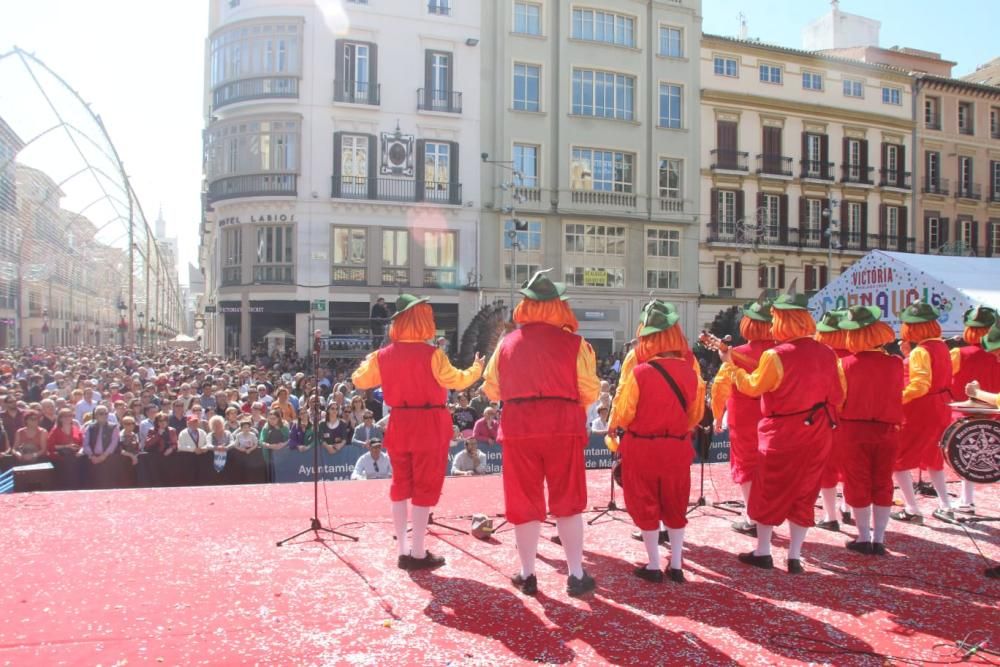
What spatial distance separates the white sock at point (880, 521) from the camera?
20.2ft

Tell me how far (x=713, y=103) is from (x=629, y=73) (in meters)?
3.99

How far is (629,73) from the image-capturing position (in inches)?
1196

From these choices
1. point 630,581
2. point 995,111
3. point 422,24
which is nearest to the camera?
point 630,581

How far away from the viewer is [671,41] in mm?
31125

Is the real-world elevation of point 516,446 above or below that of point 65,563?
above

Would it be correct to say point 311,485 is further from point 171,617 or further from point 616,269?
point 616,269

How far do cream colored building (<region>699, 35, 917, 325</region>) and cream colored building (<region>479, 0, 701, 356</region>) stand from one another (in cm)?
119

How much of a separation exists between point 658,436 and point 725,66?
100.0 feet

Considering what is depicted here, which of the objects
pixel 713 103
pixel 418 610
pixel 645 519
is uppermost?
pixel 713 103

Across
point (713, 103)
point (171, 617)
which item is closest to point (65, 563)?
point (171, 617)

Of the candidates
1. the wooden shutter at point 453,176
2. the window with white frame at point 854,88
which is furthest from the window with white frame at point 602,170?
the window with white frame at point 854,88

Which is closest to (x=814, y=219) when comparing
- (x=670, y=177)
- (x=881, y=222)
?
(x=881, y=222)

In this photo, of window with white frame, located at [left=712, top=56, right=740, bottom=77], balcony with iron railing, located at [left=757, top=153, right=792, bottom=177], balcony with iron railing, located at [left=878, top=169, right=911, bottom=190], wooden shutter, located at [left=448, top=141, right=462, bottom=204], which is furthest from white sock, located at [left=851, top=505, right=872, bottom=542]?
balcony with iron railing, located at [left=878, top=169, right=911, bottom=190]

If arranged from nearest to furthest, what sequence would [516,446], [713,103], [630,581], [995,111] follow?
[516,446] < [630,581] < [713,103] < [995,111]
